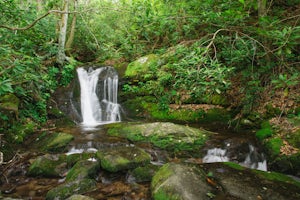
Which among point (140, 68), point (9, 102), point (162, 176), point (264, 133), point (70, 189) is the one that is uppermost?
point (140, 68)

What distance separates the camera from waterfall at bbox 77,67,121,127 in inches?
372

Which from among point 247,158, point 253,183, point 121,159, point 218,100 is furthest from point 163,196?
point 218,100

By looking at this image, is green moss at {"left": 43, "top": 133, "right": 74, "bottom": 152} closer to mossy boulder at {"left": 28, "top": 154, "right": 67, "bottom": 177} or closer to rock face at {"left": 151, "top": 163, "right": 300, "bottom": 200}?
mossy boulder at {"left": 28, "top": 154, "right": 67, "bottom": 177}

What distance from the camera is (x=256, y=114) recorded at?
6.68 metres

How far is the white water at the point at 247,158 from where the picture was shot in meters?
5.24

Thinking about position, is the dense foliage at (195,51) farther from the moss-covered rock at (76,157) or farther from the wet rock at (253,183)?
the moss-covered rock at (76,157)

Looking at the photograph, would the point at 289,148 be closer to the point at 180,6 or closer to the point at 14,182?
the point at 180,6

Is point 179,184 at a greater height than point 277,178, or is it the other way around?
point 179,184

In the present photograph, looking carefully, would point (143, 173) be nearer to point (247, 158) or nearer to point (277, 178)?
point (277, 178)

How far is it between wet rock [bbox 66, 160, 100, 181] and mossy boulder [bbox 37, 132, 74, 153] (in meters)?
1.54

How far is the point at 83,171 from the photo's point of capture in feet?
14.5

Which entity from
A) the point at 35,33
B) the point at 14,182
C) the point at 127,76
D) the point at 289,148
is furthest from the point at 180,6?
the point at 14,182

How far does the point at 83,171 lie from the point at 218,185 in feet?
8.64

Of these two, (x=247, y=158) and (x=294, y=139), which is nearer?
(x=294, y=139)
